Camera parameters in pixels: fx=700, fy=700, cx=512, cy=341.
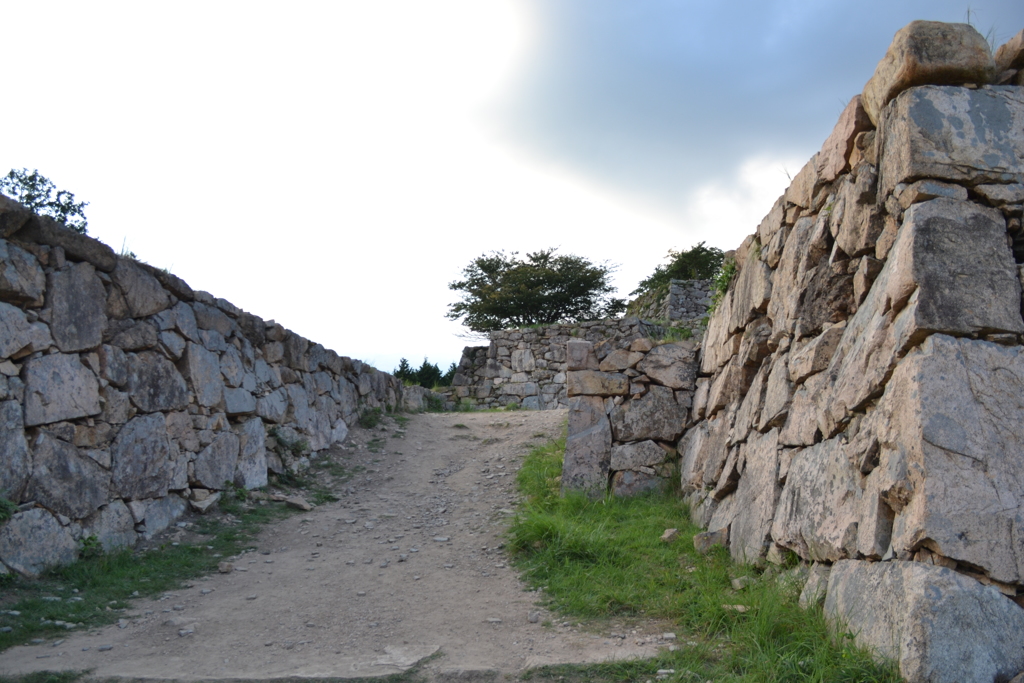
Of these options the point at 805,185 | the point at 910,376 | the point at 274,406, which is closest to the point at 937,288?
the point at 910,376

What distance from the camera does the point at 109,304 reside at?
6234mm

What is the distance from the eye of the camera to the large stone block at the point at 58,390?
5.30 metres

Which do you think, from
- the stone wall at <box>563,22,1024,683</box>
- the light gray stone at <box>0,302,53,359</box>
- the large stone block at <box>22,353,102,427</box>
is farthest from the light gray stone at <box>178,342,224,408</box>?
the stone wall at <box>563,22,1024,683</box>

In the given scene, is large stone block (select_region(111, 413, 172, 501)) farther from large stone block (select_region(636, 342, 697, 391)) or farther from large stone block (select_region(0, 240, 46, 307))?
large stone block (select_region(636, 342, 697, 391))

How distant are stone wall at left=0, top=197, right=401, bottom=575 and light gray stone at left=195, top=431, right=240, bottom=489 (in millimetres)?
16

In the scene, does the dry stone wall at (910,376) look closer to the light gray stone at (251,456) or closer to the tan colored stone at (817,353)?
the tan colored stone at (817,353)

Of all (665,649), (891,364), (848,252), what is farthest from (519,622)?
(848,252)

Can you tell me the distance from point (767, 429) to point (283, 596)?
3.82m

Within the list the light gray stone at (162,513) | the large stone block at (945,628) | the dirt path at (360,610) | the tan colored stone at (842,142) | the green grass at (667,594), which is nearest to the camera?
the large stone block at (945,628)

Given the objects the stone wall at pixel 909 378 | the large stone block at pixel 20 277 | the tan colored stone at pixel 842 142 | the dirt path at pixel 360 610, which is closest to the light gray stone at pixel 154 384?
the large stone block at pixel 20 277

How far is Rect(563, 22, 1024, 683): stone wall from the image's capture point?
9.91 ft

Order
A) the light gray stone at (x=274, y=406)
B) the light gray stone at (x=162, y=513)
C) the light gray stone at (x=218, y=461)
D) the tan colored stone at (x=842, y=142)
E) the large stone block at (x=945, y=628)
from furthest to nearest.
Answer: the light gray stone at (x=274, y=406) < the light gray stone at (x=218, y=461) < the light gray stone at (x=162, y=513) < the tan colored stone at (x=842, y=142) < the large stone block at (x=945, y=628)

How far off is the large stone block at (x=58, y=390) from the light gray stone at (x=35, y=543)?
0.72m

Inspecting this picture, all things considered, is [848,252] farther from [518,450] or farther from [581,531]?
[518,450]
